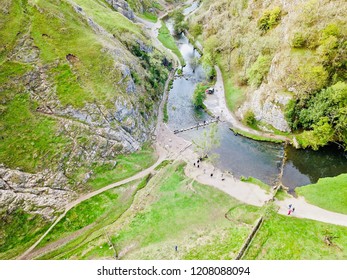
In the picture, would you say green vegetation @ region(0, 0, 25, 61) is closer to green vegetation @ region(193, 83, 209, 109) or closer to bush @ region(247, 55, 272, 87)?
green vegetation @ region(193, 83, 209, 109)

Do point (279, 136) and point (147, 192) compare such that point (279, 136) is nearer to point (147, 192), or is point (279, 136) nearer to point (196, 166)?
point (196, 166)

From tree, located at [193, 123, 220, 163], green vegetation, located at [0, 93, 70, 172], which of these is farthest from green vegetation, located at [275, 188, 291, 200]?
green vegetation, located at [0, 93, 70, 172]

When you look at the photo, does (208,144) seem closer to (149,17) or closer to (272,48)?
(272,48)

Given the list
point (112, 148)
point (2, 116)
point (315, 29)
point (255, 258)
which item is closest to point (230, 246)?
point (255, 258)

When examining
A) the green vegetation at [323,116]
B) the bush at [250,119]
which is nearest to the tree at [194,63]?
the bush at [250,119]

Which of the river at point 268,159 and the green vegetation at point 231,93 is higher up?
the green vegetation at point 231,93

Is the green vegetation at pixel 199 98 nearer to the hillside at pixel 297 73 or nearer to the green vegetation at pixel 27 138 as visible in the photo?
the hillside at pixel 297 73

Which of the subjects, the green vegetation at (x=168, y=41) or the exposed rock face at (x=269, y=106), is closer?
the exposed rock face at (x=269, y=106)
